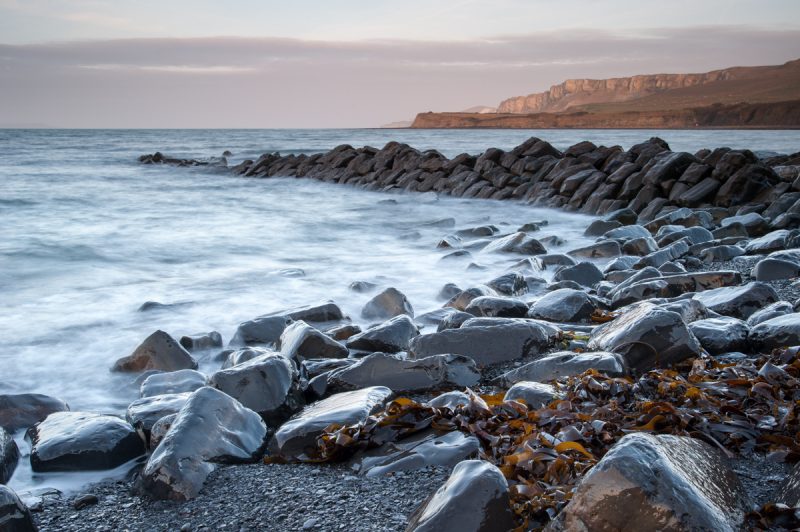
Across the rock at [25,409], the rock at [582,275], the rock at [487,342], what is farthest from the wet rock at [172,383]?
the rock at [582,275]

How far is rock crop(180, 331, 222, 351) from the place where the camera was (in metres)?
4.15

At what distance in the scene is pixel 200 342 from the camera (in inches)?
165

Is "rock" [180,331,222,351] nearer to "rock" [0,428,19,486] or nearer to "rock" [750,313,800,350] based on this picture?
"rock" [0,428,19,486]

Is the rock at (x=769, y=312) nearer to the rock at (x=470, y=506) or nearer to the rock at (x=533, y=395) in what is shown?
the rock at (x=533, y=395)

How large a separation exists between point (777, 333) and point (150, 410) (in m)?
2.84

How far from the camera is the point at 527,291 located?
530 centimetres

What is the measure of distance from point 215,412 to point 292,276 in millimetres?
4037

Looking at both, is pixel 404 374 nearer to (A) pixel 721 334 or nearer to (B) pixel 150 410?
(B) pixel 150 410

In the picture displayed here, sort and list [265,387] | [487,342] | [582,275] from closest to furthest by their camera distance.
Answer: [265,387]
[487,342]
[582,275]

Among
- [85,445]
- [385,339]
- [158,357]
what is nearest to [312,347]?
[385,339]

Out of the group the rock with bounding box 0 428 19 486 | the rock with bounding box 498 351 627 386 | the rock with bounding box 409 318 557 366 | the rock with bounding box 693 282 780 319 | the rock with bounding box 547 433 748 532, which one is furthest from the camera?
the rock with bounding box 693 282 780 319

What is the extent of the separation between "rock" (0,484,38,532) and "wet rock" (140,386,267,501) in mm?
396

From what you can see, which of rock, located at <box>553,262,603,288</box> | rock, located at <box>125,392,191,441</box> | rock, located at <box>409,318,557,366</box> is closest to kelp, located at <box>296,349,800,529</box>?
rock, located at <box>409,318,557,366</box>

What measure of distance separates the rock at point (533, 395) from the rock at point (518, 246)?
4412 mm
